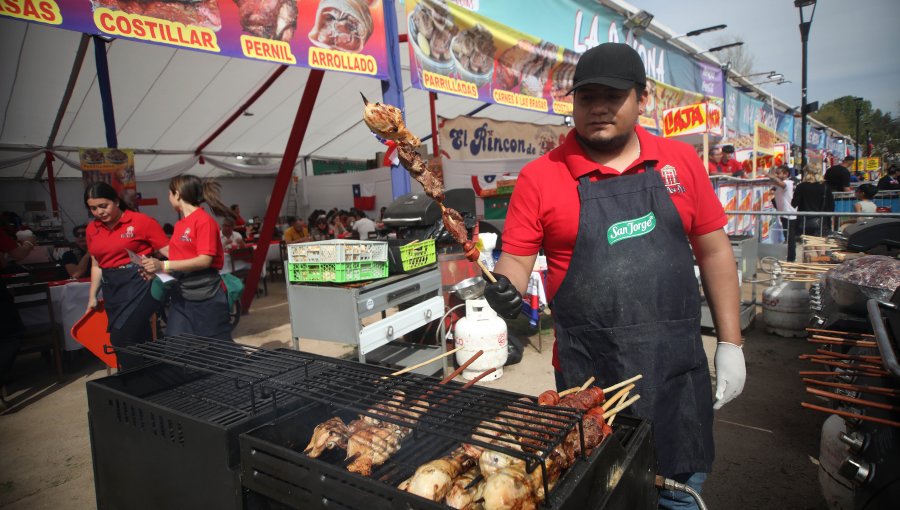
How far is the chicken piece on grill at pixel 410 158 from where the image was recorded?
1986mm

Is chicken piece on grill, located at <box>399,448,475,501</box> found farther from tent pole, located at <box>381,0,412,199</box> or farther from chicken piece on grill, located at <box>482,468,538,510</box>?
tent pole, located at <box>381,0,412,199</box>

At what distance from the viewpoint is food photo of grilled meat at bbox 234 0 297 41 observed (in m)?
4.70

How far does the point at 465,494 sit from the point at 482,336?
3265 mm

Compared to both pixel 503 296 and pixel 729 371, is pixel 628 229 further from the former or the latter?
pixel 729 371

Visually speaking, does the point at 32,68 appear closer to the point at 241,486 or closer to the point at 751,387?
the point at 241,486

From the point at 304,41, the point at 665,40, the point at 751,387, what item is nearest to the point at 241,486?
the point at 751,387

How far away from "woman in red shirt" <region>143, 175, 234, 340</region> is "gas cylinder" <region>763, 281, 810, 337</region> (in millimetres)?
6338

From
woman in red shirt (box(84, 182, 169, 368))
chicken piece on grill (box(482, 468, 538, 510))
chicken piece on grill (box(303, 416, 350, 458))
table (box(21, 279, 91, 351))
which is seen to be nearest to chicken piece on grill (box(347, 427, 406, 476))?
chicken piece on grill (box(303, 416, 350, 458))

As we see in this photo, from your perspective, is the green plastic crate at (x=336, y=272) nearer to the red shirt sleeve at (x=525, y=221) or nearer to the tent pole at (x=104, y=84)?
the red shirt sleeve at (x=525, y=221)

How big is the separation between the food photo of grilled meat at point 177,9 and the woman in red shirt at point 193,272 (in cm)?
161

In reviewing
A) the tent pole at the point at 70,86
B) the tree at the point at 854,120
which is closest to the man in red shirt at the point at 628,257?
the tent pole at the point at 70,86

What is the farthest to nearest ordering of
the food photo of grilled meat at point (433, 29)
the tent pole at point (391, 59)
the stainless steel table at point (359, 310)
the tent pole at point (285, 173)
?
the tent pole at point (285, 173) < the food photo of grilled meat at point (433, 29) < the tent pole at point (391, 59) < the stainless steel table at point (359, 310)

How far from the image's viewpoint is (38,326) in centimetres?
550

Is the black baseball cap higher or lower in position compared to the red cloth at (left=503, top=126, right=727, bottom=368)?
higher
